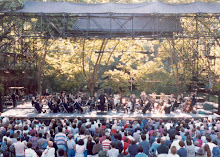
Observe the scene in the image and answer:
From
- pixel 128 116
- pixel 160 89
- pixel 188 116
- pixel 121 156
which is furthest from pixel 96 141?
pixel 160 89

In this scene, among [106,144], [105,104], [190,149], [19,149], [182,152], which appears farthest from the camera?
[105,104]

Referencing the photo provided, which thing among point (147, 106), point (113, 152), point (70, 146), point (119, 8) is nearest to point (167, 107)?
point (147, 106)

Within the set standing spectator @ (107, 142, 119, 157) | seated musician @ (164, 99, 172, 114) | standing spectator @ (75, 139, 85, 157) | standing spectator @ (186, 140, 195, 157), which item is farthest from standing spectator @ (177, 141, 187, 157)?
seated musician @ (164, 99, 172, 114)

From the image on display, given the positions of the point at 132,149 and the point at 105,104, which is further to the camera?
the point at 105,104

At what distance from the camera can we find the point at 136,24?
2211 cm

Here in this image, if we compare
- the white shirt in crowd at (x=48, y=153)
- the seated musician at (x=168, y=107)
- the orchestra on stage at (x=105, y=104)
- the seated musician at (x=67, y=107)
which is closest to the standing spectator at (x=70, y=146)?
the white shirt in crowd at (x=48, y=153)

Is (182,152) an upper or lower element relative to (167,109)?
lower

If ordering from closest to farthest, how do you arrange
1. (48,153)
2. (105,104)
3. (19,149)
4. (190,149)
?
(48,153)
(190,149)
(19,149)
(105,104)

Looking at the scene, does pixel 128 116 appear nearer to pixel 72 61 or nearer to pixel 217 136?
pixel 217 136

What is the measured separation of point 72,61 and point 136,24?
26.5ft

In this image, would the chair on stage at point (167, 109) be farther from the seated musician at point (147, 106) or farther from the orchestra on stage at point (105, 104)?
the seated musician at point (147, 106)

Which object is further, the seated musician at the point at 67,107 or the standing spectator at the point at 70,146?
the seated musician at the point at 67,107

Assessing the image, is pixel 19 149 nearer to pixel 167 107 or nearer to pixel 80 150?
pixel 80 150

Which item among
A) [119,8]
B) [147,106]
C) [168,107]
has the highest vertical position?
[119,8]
